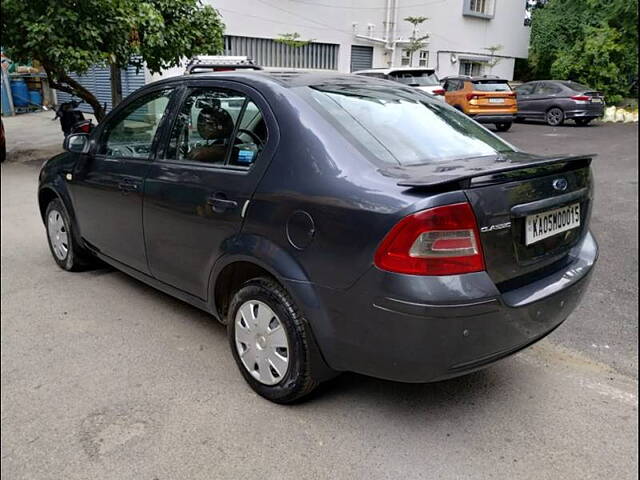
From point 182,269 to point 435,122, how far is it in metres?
1.64

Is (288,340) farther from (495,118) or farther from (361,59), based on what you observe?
(361,59)

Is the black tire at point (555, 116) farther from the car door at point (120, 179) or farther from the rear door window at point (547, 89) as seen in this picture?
the car door at point (120, 179)

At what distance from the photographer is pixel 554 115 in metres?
2.76

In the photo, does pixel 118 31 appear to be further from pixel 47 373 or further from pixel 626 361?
pixel 626 361

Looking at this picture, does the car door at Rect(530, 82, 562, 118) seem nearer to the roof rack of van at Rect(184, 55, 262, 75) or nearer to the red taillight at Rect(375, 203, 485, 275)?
the red taillight at Rect(375, 203, 485, 275)

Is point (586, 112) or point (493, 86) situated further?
point (493, 86)

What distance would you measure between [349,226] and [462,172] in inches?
19.7

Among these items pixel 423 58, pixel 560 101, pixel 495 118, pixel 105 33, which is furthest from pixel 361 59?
→ pixel 560 101

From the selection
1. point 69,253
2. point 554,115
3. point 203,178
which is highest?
point 554,115

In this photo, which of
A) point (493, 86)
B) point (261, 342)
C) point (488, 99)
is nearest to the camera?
point (261, 342)

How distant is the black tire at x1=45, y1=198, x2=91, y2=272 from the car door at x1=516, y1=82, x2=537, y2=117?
3366 millimetres

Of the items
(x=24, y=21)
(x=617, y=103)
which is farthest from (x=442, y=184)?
(x=24, y=21)

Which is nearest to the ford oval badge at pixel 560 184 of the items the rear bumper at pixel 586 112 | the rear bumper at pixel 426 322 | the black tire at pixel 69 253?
the rear bumper at pixel 586 112

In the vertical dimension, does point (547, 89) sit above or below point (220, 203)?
above
